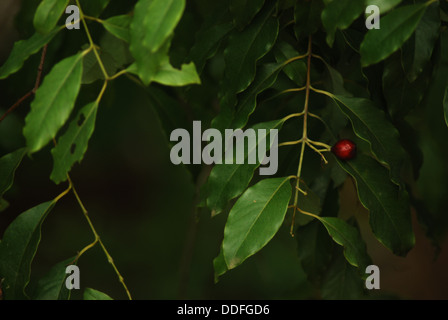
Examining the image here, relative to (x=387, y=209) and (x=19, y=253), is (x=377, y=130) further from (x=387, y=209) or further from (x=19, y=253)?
(x=19, y=253)

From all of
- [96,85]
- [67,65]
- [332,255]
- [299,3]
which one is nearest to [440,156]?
[332,255]

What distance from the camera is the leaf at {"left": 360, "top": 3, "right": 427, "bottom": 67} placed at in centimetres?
79

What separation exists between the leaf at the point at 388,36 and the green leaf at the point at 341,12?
0.14ft

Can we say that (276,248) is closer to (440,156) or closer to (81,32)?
(440,156)

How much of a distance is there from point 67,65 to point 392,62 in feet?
1.80

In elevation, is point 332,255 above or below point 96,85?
below

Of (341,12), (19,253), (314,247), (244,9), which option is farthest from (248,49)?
(19,253)

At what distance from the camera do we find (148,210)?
2947 mm

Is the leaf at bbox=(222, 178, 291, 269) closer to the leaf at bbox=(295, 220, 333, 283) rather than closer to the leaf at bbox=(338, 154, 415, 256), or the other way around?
the leaf at bbox=(338, 154, 415, 256)

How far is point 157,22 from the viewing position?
0.71 m

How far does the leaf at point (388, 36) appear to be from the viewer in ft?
2.59

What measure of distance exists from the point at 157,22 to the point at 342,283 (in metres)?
0.75

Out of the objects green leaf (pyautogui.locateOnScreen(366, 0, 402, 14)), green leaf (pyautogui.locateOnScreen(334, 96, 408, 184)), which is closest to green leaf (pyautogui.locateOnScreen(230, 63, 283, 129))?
green leaf (pyautogui.locateOnScreen(334, 96, 408, 184))

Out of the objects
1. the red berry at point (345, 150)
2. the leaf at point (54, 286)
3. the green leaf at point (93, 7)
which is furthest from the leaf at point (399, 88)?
the leaf at point (54, 286)
